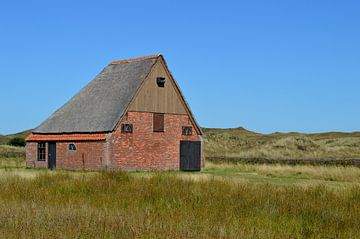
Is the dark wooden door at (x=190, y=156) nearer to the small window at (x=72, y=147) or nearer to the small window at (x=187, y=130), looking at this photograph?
the small window at (x=187, y=130)

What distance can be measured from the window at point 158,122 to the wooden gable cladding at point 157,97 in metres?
0.32

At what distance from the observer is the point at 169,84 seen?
Answer: 39.0 m

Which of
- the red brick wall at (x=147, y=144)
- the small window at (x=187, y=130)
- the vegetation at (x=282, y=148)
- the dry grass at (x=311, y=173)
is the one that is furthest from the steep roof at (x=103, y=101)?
the vegetation at (x=282, y=148)

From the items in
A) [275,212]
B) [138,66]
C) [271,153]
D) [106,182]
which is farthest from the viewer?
[271,153]

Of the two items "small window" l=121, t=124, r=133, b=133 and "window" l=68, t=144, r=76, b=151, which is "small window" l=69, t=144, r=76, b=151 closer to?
"window" l=68, t=144, r=76, b=151

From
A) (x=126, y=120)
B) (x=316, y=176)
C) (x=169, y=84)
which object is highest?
(x=169, y=84)

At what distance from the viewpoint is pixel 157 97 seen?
38.4 metres

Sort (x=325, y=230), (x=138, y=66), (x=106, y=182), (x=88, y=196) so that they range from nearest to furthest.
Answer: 1. (x=325, y=230)
2. (x=88, y=196)
3. (x=106, y=182)
4. (x=138, y=66)

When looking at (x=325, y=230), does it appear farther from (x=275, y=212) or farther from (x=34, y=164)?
(x=34, y=164)

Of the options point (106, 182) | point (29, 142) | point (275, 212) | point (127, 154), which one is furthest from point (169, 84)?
point (275, 212)

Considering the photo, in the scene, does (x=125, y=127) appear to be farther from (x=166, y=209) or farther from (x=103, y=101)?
(x=166, y=209)

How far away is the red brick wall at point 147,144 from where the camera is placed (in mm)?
36000

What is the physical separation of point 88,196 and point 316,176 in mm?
17955

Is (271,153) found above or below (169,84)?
below
